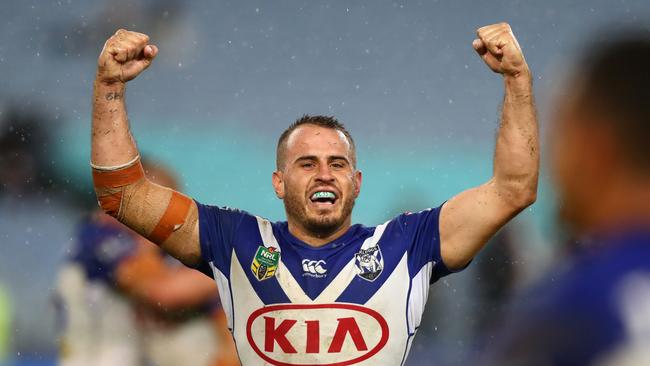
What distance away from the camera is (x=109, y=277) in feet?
16.9

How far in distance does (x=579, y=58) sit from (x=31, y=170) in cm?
343

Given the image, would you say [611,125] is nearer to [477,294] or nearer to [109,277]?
[477,294]

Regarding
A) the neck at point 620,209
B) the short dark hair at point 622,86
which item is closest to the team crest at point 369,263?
the neck at point 620,209

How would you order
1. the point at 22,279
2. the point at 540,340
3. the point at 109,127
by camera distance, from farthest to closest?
the point at 22,279, the point at 540,340, the point at 109,127

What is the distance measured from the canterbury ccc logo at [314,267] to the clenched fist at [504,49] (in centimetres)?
79

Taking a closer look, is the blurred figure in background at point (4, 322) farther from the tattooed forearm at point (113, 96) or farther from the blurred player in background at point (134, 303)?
the tattooed forearm at point (113, 96)

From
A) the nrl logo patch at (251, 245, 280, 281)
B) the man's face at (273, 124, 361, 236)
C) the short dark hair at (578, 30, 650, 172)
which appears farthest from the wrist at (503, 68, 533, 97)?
the short dark hair at (578, 30, 650, 172)

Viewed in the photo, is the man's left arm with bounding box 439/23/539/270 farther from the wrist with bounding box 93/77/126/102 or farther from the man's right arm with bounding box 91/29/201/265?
the wrist with bounding box 93/77/126/102

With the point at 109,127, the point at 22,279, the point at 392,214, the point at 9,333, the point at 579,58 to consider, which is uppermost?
the point at 579,58

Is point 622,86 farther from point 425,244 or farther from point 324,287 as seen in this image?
point 324,287

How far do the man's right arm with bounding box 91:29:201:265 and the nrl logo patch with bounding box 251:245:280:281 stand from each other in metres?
0.20

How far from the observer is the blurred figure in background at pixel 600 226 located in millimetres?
4918

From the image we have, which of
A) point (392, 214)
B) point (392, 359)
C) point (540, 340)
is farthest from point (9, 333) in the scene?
point (392, 359)

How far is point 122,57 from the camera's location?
8.31 ft
